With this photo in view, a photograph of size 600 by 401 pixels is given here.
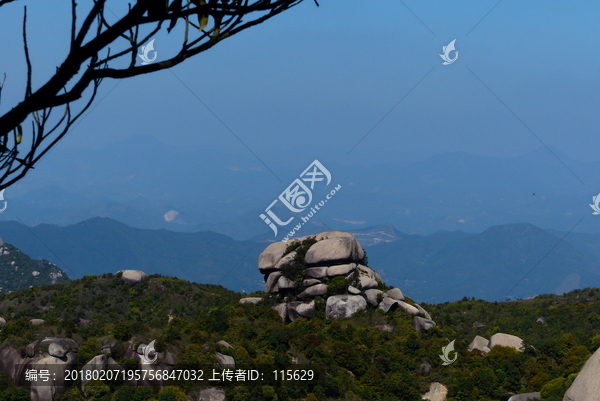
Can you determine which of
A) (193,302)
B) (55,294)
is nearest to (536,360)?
(193,302)

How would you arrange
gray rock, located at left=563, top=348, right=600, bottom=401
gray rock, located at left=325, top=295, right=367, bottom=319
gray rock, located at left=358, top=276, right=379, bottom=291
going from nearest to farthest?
gray rock, located at left=563, top=348, right=600, bottom=401 → gray rock, located at left=325, top=295, right=367, bottom=319 → gray rock, located at left=358, top=276, right=379, bottom=291

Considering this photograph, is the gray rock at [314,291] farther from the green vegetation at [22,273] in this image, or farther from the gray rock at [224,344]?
the green vegetation at [22,273]

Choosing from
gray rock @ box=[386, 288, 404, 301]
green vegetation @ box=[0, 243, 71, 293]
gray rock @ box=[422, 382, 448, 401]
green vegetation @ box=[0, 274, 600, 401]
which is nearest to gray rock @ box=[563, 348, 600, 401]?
green vegetation @ box=[0, 274, 600, 401]

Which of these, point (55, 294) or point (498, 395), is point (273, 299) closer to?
point (498, 395)

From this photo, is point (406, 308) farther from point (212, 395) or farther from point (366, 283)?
point (212, 395)

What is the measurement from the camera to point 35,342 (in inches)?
1428

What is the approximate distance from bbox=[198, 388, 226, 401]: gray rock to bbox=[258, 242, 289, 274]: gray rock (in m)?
19.6

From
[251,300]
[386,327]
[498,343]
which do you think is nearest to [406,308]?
[386,327]

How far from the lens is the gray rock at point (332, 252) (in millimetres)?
49719

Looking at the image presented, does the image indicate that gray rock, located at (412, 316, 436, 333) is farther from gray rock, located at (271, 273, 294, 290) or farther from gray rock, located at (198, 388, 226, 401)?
gray rock, located at (198, 388, 226, 401)

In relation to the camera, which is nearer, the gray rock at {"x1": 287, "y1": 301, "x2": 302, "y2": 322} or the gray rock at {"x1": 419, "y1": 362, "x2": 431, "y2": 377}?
the gray rock at {"x1": 419, "y1": 362, "x2": 431, "y2": 377}

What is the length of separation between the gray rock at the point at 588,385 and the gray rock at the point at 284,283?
29326 millimetres

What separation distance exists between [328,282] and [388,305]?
517cm

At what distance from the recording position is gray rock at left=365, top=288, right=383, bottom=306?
4856 cm
